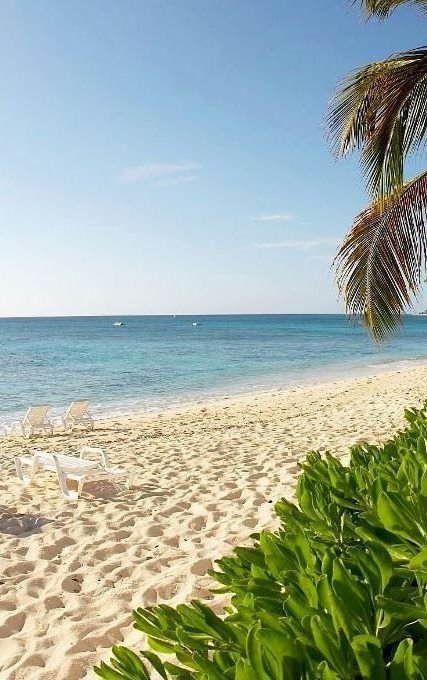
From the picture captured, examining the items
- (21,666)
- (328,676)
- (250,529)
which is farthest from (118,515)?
(328,676)

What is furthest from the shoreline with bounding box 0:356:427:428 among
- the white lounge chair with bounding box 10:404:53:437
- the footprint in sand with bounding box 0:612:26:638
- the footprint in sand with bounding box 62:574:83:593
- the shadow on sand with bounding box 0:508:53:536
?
the footprint in sand with bounding box 0:612:26:638

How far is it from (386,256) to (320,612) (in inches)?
214

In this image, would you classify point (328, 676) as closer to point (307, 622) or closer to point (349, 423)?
point (307, 622)

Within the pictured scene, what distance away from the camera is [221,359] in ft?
121

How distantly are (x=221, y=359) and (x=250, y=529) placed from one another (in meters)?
32.2

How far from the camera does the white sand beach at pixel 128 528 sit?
3.14 metres

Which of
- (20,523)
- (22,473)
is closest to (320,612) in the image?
(20,523)

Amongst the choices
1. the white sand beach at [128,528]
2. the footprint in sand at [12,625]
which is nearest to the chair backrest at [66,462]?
the white sand beach at [128,528]

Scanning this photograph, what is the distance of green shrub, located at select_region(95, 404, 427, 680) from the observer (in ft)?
3.20

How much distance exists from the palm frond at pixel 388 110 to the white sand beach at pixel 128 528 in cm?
359

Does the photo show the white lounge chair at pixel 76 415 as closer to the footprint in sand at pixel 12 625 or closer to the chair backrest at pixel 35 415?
the chair backrest at pixel 35 415

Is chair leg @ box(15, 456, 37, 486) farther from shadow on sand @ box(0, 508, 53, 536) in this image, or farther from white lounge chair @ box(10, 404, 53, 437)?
white lounge chair @ box(10, 404, 53, 437)

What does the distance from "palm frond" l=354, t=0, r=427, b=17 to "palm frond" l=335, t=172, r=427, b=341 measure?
1.93 meters

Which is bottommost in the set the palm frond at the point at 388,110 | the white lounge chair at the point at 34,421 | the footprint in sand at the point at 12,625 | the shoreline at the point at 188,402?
the shoreline at the point at 188,402
